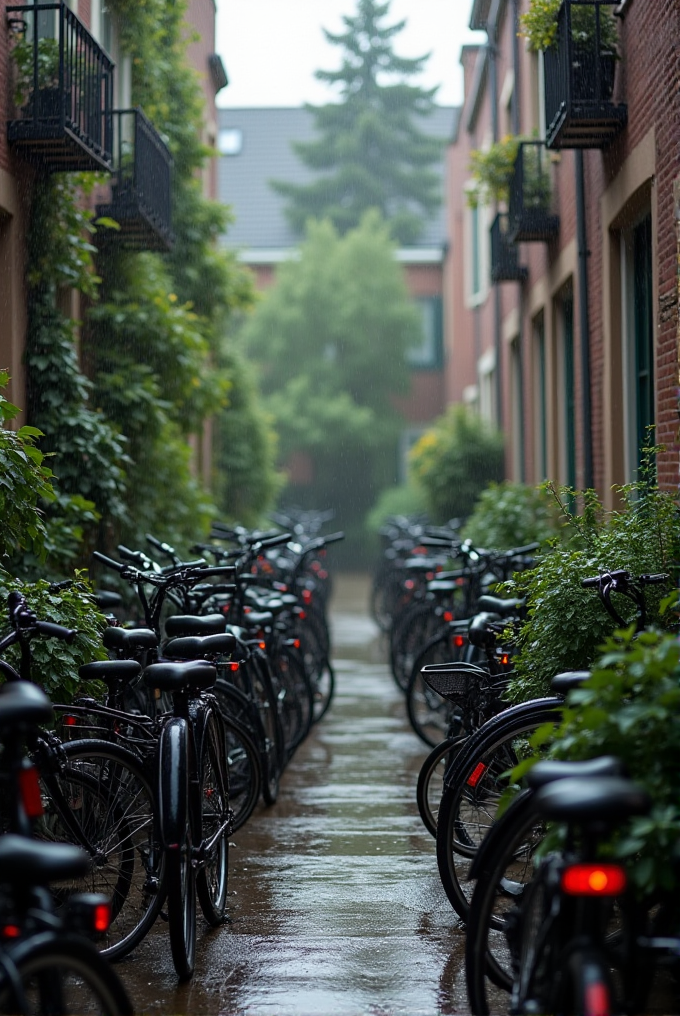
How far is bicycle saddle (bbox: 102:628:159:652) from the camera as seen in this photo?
206 inches

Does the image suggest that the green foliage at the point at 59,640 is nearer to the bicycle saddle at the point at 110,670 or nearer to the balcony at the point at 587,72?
the bicycle saddle at the point at 110,670

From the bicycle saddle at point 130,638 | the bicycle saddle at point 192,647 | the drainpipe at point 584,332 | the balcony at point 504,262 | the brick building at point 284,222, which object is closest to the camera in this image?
the bicycle saddle at point 192,647

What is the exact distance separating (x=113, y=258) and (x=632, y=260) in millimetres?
4753

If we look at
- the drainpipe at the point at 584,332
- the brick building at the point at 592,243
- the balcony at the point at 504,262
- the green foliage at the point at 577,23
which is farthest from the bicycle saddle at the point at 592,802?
the balcony at the point at 504,262

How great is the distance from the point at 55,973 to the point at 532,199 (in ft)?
34.8

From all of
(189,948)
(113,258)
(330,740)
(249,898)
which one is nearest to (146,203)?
(113,258)

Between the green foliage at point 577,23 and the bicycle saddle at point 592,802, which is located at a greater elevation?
the green foliage at point 577,23

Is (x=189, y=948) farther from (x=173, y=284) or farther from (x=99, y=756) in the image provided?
(x=173, y=284)

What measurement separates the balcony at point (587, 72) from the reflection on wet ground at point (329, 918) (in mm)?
4304

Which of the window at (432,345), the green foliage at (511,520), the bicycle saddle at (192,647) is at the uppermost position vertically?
the window at (432,345)

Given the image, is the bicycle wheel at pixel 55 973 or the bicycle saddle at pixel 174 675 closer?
the bicycle wheel at pixel 55 973

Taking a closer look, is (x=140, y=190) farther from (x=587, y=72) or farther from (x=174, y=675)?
(x=174, y=675)

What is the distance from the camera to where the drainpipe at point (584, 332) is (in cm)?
1041

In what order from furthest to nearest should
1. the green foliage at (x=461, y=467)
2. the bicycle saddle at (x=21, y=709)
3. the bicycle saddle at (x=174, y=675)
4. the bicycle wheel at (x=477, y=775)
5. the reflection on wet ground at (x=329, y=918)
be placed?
the green foliage at (x=461, y=467)
the bicycle wheel at (x=477, y=775)
the bicycle saddle at (x=174, y=675)
the reflection on wet ground at (x=329, y=918)
the bicycle saddle at (x=21, y=709)
